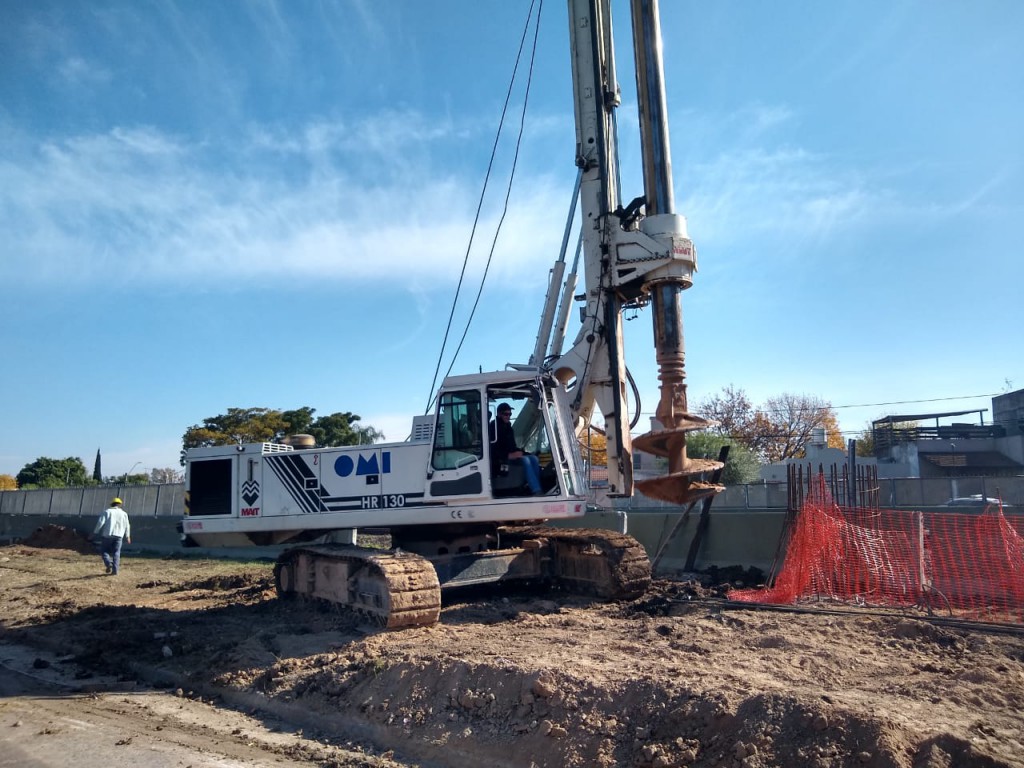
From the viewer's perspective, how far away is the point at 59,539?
24.7 meters

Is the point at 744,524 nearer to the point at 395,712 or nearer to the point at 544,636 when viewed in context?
the point at 544,636

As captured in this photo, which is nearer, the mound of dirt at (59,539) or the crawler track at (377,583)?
the crawler track at (377,583)

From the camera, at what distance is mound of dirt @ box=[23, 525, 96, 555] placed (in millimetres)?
24219

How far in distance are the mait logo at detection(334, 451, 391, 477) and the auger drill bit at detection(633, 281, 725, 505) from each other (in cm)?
324

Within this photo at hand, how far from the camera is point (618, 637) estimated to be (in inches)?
316

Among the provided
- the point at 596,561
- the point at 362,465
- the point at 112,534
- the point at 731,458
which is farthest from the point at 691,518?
the point at 731,458

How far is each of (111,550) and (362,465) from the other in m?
9.27

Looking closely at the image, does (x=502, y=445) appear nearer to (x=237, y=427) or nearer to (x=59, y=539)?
(x=59, y=539)

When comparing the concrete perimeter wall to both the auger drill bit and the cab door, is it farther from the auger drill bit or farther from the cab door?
the cab door

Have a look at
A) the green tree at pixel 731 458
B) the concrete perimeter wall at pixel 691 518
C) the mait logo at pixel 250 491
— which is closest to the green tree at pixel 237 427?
the concrete perimeter wall at pixel 691 518

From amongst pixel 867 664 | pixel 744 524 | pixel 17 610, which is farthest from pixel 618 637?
pixel 17 610

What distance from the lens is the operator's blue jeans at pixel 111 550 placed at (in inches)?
663

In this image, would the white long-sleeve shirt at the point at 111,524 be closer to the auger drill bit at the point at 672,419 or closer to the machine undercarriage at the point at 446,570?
the machine undercarriage at the point at 446,570

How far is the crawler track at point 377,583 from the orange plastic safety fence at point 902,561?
392 cm
